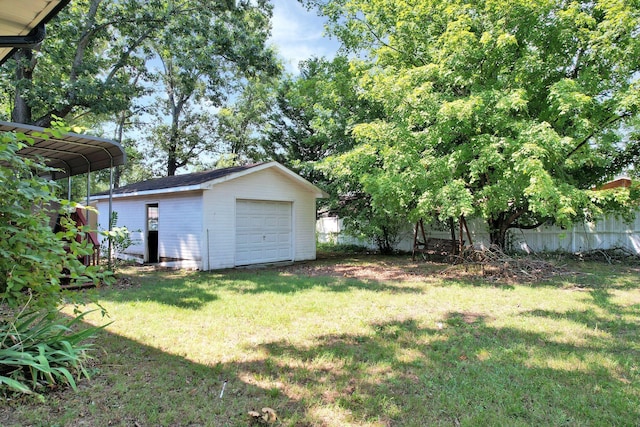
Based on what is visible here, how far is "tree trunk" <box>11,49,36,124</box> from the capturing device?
1062cm

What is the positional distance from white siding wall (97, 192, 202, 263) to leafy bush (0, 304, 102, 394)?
6636 millimetres

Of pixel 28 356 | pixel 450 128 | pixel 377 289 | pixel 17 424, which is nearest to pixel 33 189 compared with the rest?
pixel 28 356

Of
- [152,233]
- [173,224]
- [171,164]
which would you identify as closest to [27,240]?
[173,224]

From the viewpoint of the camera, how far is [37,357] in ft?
8.84

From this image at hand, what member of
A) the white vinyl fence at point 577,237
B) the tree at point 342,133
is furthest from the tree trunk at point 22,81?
the white vinyl fence at point 577,237

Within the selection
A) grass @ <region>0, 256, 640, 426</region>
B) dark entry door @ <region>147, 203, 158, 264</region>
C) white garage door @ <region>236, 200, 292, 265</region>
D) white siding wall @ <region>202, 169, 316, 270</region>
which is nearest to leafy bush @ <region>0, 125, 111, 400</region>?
grass @ <region>0, 256, 640, 426</region>

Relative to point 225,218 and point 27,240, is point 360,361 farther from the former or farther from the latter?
point 225,218

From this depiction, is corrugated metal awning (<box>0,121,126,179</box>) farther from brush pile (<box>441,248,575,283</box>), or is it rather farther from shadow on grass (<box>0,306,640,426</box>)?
brush pile (<box>441,248,575,283</box>)

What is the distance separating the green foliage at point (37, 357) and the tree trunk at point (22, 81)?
10916 mm

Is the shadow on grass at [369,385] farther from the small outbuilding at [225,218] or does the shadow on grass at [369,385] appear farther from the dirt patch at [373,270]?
the small outbuilding at [225,218]

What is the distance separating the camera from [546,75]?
8398 millimetres

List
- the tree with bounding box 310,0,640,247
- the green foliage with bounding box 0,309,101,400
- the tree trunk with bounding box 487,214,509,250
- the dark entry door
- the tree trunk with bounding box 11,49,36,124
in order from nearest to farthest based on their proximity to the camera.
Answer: the green foliage with bounding box 0,309,101,400, the tree with bounding box 310,0,640,247, the tree trunk with bounding box 487,214,509,250, the tree trunk with bounding box 11,49,36,124, the dark entry door

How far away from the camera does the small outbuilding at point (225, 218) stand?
32.3 feet

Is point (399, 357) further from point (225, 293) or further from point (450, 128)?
point (450, 128)
